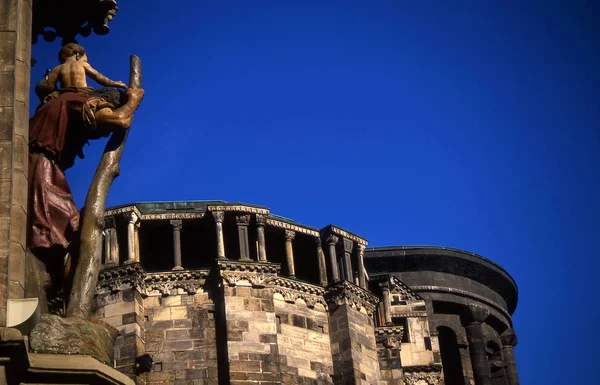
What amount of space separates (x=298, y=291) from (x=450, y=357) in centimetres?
1141

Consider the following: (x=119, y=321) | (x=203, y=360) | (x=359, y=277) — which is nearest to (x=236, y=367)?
(x=203, y=360)

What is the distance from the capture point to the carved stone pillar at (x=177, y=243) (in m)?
33.7

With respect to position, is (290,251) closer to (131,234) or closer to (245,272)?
(245,272)

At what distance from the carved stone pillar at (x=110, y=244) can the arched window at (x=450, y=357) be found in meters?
15.8

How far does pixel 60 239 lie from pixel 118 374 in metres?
1.28

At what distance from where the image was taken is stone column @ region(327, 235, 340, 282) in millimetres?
36094

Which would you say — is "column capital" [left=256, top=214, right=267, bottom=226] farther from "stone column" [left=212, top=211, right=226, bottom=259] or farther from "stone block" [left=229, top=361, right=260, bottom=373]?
"stone block" [left=229, top=361, right=260, bottom=373]

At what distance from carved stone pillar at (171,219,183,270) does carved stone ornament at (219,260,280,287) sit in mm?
1251

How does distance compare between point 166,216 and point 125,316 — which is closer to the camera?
point 125,316

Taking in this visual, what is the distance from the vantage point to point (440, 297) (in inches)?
1731

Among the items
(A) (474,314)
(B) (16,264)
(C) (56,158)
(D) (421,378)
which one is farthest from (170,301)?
(B) (16,264)

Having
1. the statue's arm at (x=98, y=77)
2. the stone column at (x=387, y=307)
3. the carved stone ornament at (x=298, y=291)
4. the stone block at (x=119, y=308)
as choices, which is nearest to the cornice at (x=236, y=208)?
the carved stone ornament at (x=298, y=291)

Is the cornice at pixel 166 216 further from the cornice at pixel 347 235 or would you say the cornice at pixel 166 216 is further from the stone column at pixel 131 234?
the cornice at pixel 347 235

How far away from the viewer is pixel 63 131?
943 centimetres
